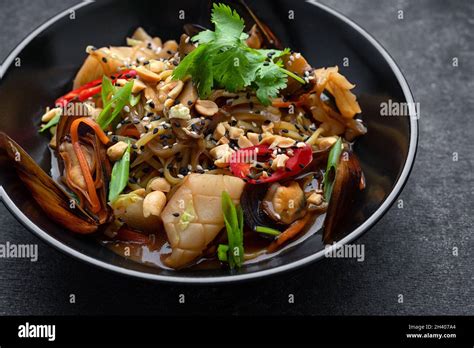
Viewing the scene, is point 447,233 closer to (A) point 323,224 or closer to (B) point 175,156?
(A) point 323,224

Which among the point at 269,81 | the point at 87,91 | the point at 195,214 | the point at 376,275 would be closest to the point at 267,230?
the point at 195,214

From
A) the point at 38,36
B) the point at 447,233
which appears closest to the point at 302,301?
the point at 447,233

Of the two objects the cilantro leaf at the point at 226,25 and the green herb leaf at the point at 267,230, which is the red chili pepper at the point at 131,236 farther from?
the cilantro leaf at the point at 226,25

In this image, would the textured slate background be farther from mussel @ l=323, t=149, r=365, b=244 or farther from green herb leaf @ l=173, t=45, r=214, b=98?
green herb leaf @ l=173, t=45, r=214, b=98

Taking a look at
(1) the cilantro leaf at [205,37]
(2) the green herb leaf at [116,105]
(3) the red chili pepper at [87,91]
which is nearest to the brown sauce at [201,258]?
(2) the green herb leaf at [116,105]

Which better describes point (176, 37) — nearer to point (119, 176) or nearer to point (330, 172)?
point (119, 176)

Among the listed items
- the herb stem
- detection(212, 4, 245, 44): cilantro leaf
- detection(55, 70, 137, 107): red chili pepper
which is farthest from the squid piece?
detection(55, 70, 137, 107): red chili pepper
